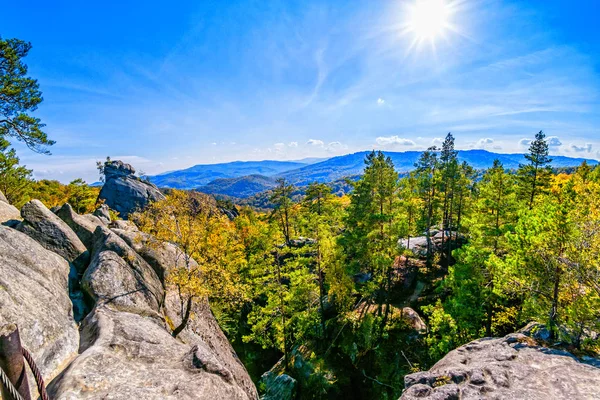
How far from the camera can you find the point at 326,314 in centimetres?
3506

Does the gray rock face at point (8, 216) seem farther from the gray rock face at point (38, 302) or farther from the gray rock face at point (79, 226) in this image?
the gray rock face at point (38, 302)

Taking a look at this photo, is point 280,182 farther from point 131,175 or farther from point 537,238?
point 131,175

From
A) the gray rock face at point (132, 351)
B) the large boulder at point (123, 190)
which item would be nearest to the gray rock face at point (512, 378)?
the gray rock face at point (132, 351)

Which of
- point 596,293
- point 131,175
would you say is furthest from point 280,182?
point 131,175

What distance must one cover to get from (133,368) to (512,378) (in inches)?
595

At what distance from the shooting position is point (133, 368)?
30.3 feet

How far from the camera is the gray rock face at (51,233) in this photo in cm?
1500

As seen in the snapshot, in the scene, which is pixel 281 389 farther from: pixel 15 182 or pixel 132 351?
pixel 15 182

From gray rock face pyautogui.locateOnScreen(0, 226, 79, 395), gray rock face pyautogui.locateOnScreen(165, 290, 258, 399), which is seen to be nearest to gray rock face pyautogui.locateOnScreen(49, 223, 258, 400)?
gray rock face pyautogui.locateOnScreen(165, 290, 258, 399)

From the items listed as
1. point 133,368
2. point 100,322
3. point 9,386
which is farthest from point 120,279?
point 9,386

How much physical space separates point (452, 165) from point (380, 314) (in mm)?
24817

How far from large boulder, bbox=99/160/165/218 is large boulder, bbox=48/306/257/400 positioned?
267ft

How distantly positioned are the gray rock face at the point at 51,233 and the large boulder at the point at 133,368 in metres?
6.09

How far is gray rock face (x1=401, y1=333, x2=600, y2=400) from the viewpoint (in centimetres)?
1048
